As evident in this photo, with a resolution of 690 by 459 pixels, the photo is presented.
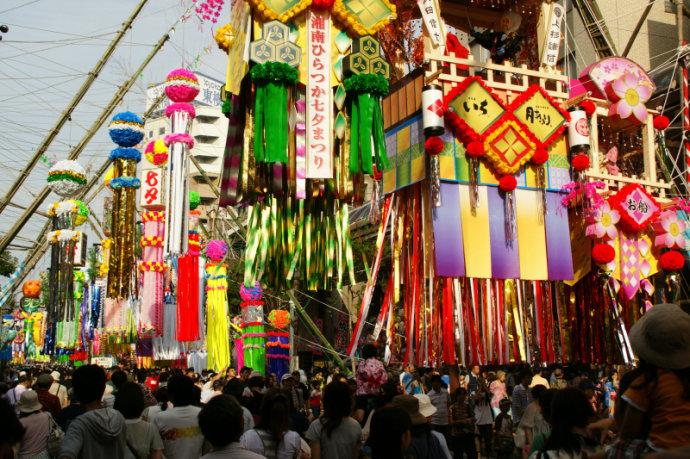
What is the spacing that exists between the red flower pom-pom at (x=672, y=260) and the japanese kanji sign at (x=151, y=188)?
890cm

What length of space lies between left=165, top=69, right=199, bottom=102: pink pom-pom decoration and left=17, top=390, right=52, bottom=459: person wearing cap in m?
8.59

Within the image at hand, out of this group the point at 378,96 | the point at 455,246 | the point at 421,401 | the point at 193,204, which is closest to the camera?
the point at 421,401

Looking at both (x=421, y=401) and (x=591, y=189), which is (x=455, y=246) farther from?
(x=421, y=401)

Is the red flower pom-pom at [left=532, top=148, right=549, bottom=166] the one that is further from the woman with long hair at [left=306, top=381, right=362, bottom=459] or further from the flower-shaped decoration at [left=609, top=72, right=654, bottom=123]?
the woman with long hair at [left=306, top=381, right=362, bottom=459]

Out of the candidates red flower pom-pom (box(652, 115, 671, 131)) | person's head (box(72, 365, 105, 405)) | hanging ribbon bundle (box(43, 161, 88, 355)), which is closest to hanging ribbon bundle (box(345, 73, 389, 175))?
person's head (box(72, 365, 105, 405))

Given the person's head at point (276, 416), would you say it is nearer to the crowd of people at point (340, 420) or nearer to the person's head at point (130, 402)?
the crowd of people at point (340, 420)

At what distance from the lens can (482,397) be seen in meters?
11.4

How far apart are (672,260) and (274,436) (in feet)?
25.1

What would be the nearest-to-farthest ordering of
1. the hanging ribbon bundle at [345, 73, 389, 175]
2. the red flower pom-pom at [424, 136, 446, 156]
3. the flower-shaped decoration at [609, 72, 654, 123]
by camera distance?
the hanging ribbon bundle at [345, 73, 389, 175] < the red flower pom-pom at [424, 136, 446, 156] < the flower-shaped decoration at [609, 72, 654, 123]

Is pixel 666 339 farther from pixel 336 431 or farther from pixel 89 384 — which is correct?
pixel 89 384

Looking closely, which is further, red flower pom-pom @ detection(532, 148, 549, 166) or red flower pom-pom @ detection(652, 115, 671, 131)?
red flower pom-pom @ detection(652, 115, 671, 131)

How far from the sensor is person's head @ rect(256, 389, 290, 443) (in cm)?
479

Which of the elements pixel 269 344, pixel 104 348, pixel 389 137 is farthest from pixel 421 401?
pixel 104 348

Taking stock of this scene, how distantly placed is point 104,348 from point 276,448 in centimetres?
1781
